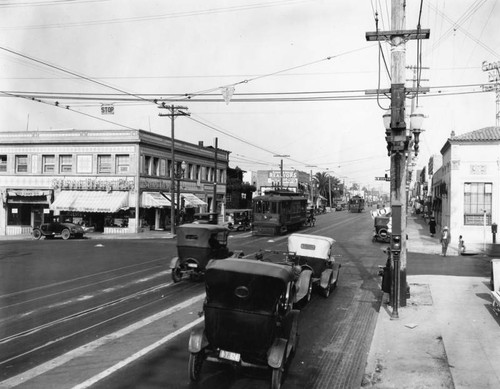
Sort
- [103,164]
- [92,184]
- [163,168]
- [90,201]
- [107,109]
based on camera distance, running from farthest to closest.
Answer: [163,168] < [103,164] < [92,184] < [90,201] < [107,109]

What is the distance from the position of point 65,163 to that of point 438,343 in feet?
118

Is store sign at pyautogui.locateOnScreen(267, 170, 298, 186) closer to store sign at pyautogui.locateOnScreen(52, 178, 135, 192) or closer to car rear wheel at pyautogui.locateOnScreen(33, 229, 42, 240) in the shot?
store sign at pyautogui.locateOnScreen(52, 178, 135, 192)

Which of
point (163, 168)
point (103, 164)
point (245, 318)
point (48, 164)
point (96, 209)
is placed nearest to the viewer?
point (245, 318)

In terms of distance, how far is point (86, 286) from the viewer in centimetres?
1334

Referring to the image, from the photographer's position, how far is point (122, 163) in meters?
37.2

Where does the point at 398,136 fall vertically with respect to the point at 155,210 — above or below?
above

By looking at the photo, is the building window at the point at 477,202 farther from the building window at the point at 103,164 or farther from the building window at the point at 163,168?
the building window at the point at 103,164

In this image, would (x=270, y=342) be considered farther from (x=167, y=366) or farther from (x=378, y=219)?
(x=378, y=219)

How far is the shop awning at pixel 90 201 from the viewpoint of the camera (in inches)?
1404

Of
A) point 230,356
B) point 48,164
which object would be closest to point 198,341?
point 230,356

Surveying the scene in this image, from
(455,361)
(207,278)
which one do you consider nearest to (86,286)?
(207,278)

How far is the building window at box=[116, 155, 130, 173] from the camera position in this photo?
122 feet

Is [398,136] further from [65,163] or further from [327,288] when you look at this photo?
[65,163]

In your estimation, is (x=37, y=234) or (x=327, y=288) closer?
(x=327, y=288)
